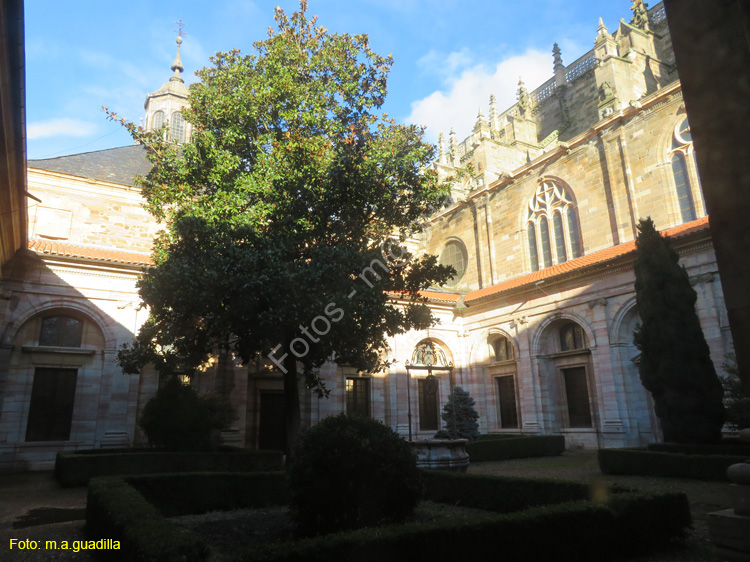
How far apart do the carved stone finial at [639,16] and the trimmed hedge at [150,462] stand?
31998 millimetres

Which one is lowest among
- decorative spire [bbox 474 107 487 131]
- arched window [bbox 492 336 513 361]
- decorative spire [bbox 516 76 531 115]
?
arched window [bbox 492 336 513 361]

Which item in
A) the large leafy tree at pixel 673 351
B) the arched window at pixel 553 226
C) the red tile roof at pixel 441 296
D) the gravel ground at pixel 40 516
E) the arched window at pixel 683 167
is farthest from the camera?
the red tile roof at pixel 441 296

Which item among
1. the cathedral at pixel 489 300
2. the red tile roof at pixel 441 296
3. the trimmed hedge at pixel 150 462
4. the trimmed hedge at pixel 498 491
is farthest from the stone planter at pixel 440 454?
the red tile roof at pixel 441 296

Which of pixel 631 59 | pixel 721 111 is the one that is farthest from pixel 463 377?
pixel 721 111

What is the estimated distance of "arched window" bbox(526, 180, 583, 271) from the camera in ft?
77.4

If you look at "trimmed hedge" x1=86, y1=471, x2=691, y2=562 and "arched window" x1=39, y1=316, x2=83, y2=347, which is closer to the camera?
"trimmed hedge" x1=86, y1=471, x2=691, y2=562

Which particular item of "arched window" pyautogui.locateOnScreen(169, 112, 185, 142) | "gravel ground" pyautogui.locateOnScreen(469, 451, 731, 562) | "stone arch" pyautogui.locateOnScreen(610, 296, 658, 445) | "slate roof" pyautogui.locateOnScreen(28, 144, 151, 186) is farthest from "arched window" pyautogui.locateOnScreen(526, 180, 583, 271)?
"arched window" pyautogui.locateOnScreen(169, 112, 185, 142)

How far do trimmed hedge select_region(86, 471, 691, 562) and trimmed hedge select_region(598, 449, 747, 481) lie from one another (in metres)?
5.39

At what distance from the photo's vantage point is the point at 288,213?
12.5 meters

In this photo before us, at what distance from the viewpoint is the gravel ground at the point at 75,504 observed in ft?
21.0

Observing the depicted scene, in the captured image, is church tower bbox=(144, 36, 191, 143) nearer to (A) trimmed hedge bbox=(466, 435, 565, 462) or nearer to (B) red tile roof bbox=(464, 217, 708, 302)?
(B) red tile roof bbox=(464, 217, 708, 302)

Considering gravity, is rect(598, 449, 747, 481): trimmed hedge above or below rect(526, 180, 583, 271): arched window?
below

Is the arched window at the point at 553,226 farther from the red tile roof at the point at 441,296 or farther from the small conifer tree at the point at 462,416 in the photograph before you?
the small conifer tree at the point at 462,416

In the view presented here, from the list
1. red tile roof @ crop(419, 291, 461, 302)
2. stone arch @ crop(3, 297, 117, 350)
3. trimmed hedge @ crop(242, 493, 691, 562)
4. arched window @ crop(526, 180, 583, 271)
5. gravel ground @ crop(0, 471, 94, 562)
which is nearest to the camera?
trimmed hedge @ crop(242, 493, 691, 562)
